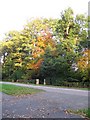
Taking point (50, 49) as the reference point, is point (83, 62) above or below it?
below

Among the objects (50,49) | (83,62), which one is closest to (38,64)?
(50,49)

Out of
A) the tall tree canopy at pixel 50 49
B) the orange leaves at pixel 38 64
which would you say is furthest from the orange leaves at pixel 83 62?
the orange leaves at pixel 38 64

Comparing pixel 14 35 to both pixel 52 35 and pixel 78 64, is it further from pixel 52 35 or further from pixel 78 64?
pixel 78 64

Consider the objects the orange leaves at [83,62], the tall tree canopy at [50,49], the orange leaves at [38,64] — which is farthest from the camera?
the orange leaves at [38,64]

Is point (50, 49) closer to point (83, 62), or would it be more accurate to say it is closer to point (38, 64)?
point (38, 64)

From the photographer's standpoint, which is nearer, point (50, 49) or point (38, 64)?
point (50, 49)

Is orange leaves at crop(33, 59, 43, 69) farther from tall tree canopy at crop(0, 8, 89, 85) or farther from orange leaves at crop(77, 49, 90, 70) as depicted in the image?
orange leaves at crop(77, 49, 90, 70)

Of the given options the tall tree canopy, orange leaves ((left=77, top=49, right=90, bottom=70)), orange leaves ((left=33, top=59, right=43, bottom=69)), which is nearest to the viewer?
orange leaves ((left=77, top=49, right=90, bottom=70))

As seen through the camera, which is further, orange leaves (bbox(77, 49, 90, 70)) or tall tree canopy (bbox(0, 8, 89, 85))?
tall tree canopy (bbox(0, 8, 89, 85))

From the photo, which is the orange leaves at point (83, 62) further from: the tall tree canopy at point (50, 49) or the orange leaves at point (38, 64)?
the orange leaves at point (38, 64)

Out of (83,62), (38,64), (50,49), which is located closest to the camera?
(83,62)

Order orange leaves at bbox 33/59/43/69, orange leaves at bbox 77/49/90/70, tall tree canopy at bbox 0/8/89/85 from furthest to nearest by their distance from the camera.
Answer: orange leaves at bbox 33/59/43/69
tall tree canopy at bbox 0/8/89/85
orange leaves at bbox 77/49/90/70

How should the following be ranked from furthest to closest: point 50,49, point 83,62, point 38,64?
point 38,64
point 50,49
point 83,62

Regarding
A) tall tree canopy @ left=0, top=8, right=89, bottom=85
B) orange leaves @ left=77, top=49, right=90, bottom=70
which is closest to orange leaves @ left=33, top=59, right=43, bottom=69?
tall tree canopy @ left=0, top=8, right=89, bottom=85
